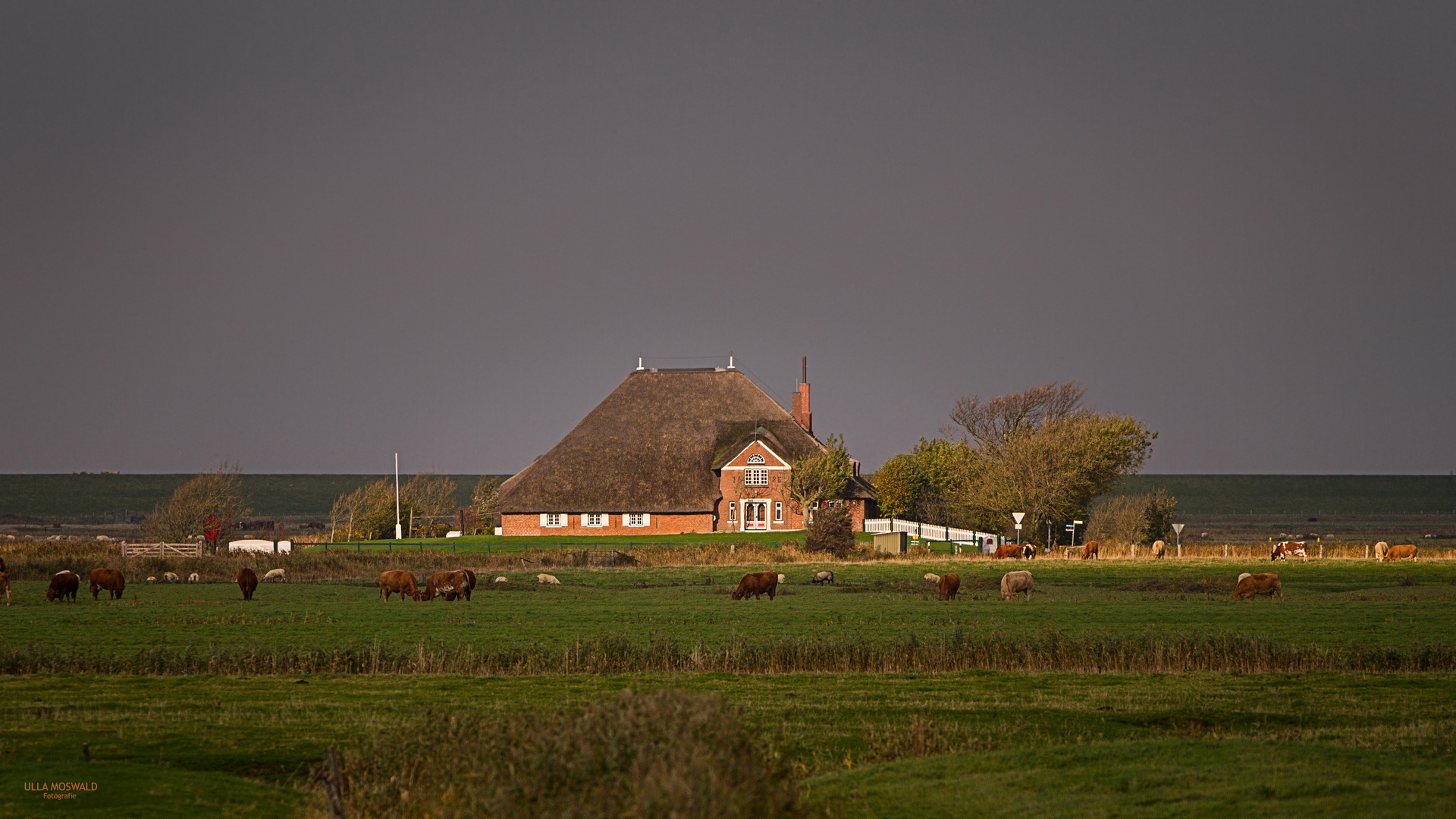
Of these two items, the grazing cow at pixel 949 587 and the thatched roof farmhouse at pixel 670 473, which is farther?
the thatched roof farmhouse at pixel 670 473

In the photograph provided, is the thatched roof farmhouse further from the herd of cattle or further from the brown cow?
the brown cow

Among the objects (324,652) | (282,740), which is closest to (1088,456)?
(324,652)

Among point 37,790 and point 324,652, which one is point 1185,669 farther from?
point 37,790

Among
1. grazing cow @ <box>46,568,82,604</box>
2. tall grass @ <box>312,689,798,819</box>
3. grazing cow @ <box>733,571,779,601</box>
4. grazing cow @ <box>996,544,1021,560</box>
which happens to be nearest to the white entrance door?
grazing cow @ <box>996,544,1021,560</box>

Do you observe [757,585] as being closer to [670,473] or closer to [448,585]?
[448,585]

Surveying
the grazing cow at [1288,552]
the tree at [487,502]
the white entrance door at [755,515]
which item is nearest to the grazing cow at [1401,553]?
the grazing cow at [1288,552]

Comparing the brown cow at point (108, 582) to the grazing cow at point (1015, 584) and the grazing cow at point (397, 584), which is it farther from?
the grazing cow at point (1015, 584)

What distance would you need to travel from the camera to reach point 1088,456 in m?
76.4

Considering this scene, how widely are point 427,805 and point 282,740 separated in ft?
22.8

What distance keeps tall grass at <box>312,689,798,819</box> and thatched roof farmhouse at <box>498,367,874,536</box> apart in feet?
242

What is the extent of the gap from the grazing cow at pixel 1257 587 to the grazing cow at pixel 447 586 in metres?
24.9

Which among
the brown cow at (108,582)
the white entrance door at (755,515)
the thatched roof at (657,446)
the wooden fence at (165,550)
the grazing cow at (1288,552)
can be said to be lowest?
the grazing cow at (1288,552)

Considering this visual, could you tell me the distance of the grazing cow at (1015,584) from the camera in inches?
1610

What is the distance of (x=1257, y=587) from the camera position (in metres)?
40.2
